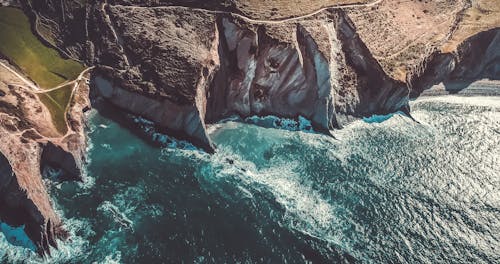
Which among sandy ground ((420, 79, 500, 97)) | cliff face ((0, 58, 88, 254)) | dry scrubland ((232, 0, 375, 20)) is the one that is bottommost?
sandy ground ((420, 79, 500, 97))

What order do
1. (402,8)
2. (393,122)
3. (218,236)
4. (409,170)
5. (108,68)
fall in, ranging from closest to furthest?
(218,236) < (409,170) < (108,68) < (393,122) < (402,8)

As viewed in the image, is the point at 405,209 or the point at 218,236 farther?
the point at 405,209

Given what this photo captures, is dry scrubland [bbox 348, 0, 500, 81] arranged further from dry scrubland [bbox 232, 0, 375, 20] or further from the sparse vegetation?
the sparse vegetation

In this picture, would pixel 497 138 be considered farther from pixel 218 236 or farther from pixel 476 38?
pixel 218 236

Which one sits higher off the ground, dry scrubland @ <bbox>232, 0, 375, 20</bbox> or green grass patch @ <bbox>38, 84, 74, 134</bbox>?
dry scrubland @ <bbox>232, 0, 375, 20</bbox>

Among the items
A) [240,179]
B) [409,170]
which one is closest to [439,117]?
[409,170]

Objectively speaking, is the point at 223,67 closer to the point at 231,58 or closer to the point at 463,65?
the point at 231,58

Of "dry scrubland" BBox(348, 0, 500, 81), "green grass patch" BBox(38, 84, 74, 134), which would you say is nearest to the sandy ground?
"dry scrubland" BBox(348, 0, 500, 81)

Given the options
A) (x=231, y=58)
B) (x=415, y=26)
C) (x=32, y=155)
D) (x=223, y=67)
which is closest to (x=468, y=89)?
(x=415, y=26)
